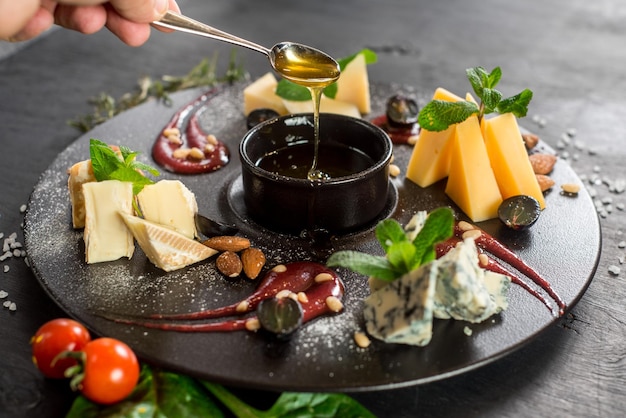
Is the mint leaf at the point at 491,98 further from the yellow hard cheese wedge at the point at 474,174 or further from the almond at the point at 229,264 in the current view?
the almond at the point at 229,264

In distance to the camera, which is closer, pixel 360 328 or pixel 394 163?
pixel 360 328

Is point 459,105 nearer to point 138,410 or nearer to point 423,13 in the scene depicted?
point 138,410

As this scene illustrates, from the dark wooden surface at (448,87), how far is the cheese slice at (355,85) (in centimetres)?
97

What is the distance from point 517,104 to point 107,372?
176 centimetres

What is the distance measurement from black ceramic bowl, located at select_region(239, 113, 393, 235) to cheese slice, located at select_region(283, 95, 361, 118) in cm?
33

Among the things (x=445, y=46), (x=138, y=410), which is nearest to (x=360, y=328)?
(x=138, y=410)

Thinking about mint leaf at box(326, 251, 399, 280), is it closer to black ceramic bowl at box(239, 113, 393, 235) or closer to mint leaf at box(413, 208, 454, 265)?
mint leaf at box(413, 208, 454, 265)

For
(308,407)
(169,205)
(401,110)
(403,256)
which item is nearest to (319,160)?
(401,110)

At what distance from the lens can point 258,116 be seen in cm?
339

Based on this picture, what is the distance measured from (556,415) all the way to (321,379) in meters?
0.73

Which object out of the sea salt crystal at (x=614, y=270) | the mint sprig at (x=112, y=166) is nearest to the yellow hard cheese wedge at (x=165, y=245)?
the mint sprig at (x=112, y=166)

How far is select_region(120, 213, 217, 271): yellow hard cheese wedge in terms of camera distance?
239 centimetres

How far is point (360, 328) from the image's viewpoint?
2232mm

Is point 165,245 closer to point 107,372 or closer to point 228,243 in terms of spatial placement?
point 228,243
